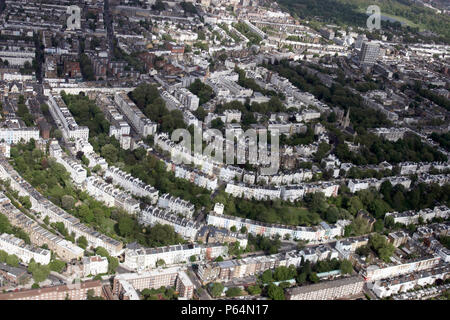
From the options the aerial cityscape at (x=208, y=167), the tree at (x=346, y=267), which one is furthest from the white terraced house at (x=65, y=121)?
the tree at (x=346, y=267)

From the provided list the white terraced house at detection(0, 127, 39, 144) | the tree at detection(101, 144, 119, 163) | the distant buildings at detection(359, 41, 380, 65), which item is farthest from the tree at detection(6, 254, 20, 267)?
the distant buildings at detection(359, 41, 380, 65)

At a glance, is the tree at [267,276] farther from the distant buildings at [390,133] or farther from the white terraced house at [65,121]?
the distant buildings at [390,133]

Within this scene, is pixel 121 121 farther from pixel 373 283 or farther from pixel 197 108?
pixel 373 283

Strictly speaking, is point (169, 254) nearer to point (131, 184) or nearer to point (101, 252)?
point (101, 252)

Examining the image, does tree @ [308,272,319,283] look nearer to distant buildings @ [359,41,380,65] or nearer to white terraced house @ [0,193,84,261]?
white terraced house @ [0,193,84,261]

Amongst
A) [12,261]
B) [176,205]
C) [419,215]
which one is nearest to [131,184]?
[176,205]

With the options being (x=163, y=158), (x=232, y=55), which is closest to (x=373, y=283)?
(x=163, y=158)
